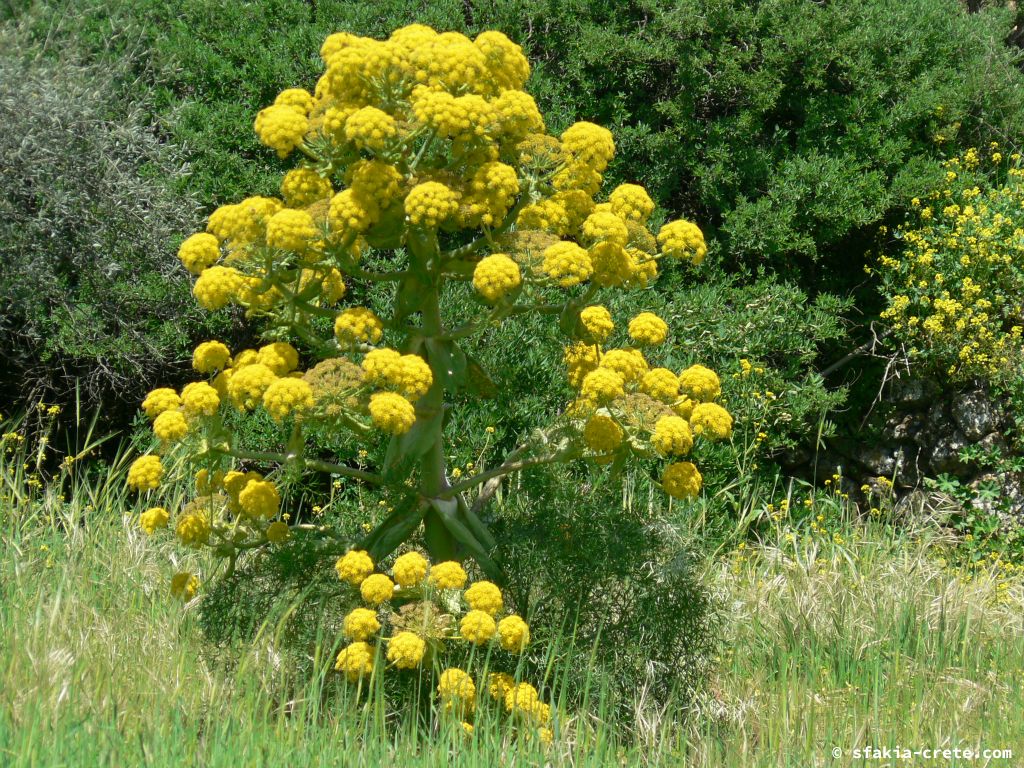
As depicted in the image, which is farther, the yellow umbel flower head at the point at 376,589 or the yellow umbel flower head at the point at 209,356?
the yellow umbel flower head at the point at 209,356

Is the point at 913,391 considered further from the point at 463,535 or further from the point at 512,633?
the point at 512,633

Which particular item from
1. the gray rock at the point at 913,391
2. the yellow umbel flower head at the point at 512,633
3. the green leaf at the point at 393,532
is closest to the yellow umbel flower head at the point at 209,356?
the green leaf at the point at 393,532

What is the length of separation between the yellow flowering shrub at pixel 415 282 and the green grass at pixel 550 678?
340 millimetres

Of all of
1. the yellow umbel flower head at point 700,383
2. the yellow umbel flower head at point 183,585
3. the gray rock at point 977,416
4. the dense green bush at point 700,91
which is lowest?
the yellow umbel flower head at point 183,585

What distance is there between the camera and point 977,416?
721cm

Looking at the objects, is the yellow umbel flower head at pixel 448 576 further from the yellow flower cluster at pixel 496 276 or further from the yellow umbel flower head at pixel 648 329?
the yellow umbel flower head at pixel 648 329

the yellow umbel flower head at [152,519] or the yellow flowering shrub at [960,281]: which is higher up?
the yellow flowering shrub at [960,281]

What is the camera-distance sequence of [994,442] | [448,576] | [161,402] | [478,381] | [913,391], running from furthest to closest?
[913,391], [994,442], [478,381], [161,402], [448,576]

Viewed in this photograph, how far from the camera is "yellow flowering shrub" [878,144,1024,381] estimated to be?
22.9 ft

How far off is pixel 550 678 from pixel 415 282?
58.7 inches

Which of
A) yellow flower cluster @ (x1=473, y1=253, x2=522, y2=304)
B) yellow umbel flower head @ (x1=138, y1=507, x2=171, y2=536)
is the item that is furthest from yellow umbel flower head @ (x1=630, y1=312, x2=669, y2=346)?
yellow umbel flower head @ (x1=138, y1=507, x2=171, y2=536)

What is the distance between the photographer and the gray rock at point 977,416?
23.6ft

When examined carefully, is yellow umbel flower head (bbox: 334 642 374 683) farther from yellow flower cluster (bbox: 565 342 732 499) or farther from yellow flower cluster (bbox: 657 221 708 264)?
yellow flower cluster (bbox: 657 221 708 264)

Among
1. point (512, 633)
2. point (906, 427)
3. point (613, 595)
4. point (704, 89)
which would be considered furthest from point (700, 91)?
point (512, 633)
